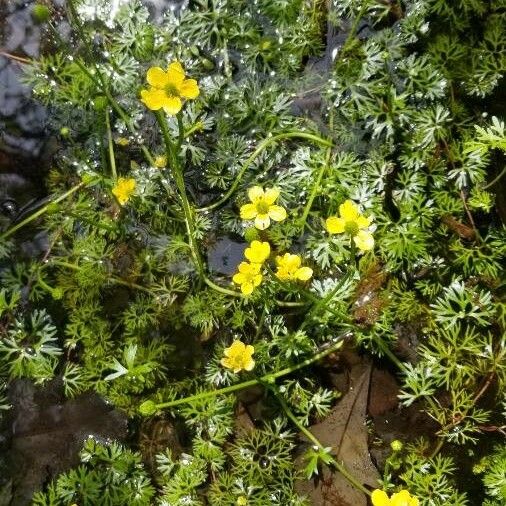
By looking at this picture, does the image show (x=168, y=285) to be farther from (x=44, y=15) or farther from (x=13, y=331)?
(x=44, y=15)

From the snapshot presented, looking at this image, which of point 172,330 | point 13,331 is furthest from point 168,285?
point 13,331

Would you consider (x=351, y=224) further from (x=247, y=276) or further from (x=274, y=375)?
(x=274, y=375)

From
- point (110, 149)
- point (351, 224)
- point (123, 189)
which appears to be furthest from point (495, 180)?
point (110, 149)

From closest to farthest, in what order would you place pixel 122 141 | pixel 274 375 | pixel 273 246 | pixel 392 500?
pixel 392 500 < pixel 274 375 < pixel 273 246 < pixel 122 141

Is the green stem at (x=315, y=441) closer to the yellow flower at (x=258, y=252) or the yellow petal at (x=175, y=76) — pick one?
the yellow flower at (x=258, y=252)

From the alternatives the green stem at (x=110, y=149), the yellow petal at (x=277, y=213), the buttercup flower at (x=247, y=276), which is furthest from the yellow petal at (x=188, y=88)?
the green stem at (x=110, y=149)

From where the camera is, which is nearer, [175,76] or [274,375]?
[175,76]

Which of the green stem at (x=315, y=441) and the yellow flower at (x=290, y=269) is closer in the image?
the yellow flower at (x=290, y=269)
